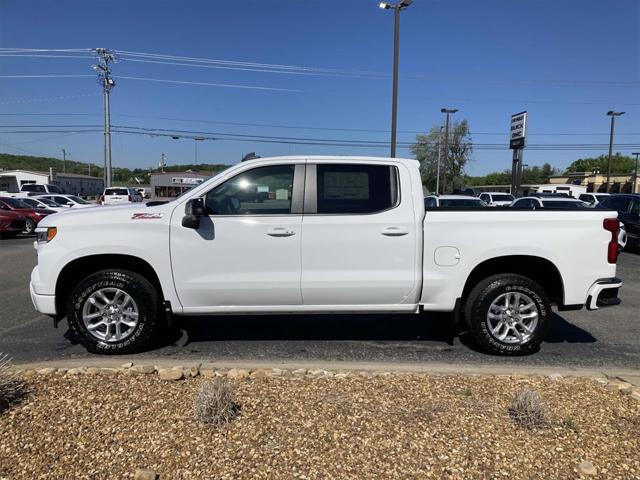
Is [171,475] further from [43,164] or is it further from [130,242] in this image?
[43,164]

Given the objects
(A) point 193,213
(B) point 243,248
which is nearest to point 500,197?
(B) point 243,248

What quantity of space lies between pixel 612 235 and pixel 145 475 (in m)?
4.52

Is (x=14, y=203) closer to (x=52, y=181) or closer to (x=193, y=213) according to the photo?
(x=193, y=213)

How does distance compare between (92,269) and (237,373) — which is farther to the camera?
(92,269)

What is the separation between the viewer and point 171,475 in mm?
2590

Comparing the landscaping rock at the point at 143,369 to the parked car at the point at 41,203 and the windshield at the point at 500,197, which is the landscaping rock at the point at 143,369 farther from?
the windshield at the point at 500,197

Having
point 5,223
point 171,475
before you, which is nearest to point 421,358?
point 171,475

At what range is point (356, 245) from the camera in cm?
457

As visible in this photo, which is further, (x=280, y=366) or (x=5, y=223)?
(x=5, y=223)

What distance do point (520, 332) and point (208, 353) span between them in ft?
10.3

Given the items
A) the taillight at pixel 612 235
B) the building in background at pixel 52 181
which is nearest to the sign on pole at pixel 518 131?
the taillight at pixel 612 235

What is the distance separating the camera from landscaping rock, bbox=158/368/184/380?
3893 millimetres

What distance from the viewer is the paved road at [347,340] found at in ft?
15.6

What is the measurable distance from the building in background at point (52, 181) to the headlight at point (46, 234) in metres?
53.0
